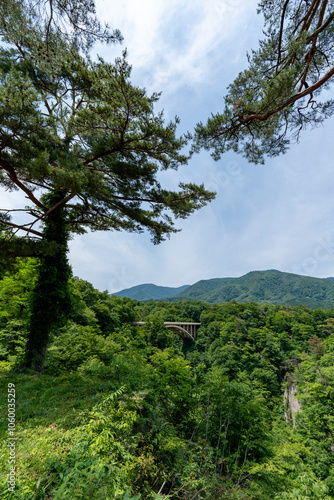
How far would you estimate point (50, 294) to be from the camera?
707 cm

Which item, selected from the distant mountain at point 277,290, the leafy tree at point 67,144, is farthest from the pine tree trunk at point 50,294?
the distant mountain at point 277,290

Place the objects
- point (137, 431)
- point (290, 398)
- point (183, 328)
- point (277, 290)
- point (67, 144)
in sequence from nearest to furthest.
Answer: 1. point (137, 431)
2. point (67, 144)
3. point (290, 398)
4. point (183, 328)
5. point (277, 290)

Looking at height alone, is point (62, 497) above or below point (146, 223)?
below

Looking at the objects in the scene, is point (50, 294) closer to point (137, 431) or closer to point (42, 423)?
point (42, 423)

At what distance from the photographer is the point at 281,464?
505 cm

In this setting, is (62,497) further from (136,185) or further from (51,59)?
(136,185)

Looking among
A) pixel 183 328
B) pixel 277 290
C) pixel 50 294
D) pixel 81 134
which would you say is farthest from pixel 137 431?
pixel 277 290

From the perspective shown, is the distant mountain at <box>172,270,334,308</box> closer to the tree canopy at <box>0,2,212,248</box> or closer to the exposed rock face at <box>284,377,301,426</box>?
the exposed rock face at <box>284,377,301,426</box>

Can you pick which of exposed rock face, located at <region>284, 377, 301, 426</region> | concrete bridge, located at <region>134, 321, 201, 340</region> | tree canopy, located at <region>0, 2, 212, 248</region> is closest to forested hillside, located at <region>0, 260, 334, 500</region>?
tree canopy, located at <region>0, 2, 212, 248</region>

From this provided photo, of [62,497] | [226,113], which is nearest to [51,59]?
[226,113]

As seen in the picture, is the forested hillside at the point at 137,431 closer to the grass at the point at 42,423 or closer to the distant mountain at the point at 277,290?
the grass at the point at 42,423

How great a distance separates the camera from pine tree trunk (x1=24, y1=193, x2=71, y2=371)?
6777mm

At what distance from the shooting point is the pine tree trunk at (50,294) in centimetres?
678

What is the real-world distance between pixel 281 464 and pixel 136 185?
930 cm
